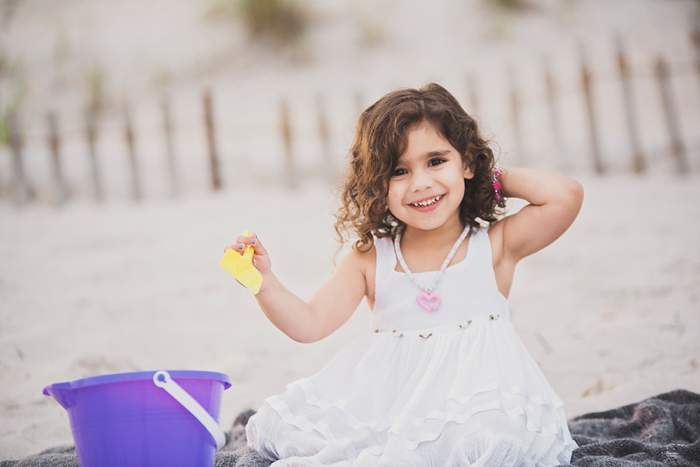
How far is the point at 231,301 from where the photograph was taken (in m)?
4.31

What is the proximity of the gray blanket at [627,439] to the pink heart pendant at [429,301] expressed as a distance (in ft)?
1.77

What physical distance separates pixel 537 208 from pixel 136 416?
1.25 metres

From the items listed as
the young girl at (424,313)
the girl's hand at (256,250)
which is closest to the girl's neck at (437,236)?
the young girl at (424,313)

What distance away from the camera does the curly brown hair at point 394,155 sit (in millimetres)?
2105

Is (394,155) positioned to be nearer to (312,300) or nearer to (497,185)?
(497,185)

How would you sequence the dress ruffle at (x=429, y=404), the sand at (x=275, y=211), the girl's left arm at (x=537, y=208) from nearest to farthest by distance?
the dress ruffle at (x=429, y=404)
the girl's left arm at (x=537, y=208)
the sand at (x=275, y=211)

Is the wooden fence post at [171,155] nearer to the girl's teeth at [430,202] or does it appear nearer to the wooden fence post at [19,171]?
the wooden fence post at [19,171]

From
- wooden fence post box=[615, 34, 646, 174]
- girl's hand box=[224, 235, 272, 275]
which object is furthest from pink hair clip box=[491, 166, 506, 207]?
→ wooden fence post box=[615, 34, 646, 174]

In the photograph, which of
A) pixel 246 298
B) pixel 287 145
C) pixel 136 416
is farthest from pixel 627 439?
pixel 287 145

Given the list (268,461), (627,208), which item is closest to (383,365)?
(268,461)

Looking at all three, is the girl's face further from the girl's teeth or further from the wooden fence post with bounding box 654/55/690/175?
the wooden fence post with bounding box 654/55/690/175

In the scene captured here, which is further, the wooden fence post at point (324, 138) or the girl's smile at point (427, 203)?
the wooden fence post at point (324, 138)

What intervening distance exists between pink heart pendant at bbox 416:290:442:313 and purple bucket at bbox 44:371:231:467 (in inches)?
26.1

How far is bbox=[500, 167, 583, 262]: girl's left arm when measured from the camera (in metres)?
2.18
